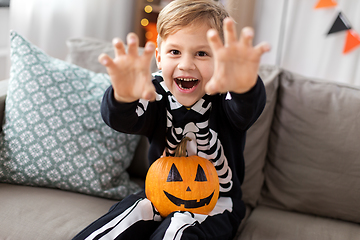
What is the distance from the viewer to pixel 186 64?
88cm

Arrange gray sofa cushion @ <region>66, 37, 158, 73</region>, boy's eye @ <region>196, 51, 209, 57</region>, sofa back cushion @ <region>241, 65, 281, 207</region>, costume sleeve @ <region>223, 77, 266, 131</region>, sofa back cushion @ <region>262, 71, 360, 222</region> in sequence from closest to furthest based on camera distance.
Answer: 1. costume sleeve @ <region>223, 77, 266, 131</region>
2. boy's eye @ <region>196, 51, 209, 57</region>
3. sofa back cushion @ <region>262, 71, 360, 222</region>
4. sofa back cushion @ <region>241, 65, 281, 207</region>
5. gray sofa cushion @ <region>66, 37, 158, 73</region>

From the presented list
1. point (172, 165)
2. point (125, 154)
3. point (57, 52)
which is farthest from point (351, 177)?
point (57, 52)

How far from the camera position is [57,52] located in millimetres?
2186

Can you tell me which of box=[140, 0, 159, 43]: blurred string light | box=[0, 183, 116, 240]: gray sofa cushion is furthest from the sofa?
box=[140, 0, 159, 43]: blurred string light

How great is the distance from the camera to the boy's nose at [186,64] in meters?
0.88

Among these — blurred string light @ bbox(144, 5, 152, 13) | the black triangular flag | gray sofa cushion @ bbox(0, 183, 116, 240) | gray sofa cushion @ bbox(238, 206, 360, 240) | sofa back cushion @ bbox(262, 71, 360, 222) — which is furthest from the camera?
blurred string light @ bbox(144, 5, 152, 13)

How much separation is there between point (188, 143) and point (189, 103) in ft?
0.54

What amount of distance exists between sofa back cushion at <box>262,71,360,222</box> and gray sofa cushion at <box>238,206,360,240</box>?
0.05m

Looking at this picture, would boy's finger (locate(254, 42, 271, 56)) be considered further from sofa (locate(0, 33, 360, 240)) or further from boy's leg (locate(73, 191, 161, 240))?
sofa (locate(0, 33, 360, 240))

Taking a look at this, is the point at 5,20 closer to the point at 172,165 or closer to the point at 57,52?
the point at 57,52

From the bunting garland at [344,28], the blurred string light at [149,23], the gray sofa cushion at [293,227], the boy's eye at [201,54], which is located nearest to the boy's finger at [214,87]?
the boy's eye at [201,54]

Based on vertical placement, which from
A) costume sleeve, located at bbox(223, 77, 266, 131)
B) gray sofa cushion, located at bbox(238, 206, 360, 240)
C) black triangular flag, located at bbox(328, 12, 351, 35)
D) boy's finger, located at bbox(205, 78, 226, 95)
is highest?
black triangular flag, located at bbox(328, 12, 351, 35)

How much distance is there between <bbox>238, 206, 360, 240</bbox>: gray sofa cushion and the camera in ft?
3.77

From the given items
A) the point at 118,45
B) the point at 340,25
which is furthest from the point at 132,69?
the point at 340,25
